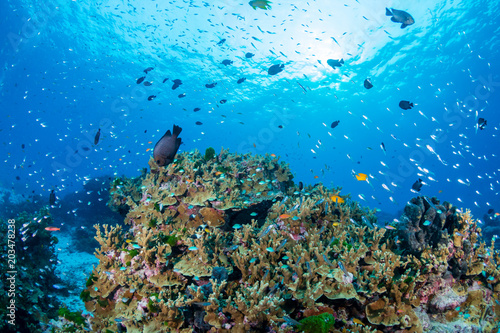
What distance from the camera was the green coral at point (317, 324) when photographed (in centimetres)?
305

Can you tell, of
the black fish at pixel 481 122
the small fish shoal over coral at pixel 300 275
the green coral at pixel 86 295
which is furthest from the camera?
the black fish at pixel 481 122

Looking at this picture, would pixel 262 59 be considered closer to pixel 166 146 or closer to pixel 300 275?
pixel 166 146

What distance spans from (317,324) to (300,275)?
82cm

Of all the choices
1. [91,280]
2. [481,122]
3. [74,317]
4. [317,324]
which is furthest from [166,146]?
[481,122]

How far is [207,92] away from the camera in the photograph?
136 ft

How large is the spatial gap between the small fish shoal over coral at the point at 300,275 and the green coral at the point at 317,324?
1 centimetres

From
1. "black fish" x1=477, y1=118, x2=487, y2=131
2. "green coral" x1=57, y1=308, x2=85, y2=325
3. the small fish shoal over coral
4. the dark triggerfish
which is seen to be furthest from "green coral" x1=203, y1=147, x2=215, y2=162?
"black fish" x1=477, y1=118, x2=487, y2=131

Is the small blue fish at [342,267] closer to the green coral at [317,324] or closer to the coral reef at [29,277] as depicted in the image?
the green coral at [317,324]

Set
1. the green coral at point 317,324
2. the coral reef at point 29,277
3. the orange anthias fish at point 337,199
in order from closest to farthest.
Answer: the green coral at point 317,324 → the coral reef at point 29,277 → the orange anthias fish at point 337,199

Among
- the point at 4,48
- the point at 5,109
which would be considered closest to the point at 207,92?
the point at 4,48

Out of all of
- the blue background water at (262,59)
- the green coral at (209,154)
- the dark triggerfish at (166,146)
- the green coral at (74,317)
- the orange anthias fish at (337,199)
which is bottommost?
the green coral at (74,317)

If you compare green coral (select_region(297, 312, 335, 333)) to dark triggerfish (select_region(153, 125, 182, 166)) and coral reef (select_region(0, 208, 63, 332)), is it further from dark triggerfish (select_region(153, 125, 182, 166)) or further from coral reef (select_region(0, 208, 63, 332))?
coral reef (select_region(0, 208, 63, 332))

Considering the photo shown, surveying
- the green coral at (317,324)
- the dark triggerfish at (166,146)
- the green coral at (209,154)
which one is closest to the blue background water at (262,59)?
the green coral at (209,154)

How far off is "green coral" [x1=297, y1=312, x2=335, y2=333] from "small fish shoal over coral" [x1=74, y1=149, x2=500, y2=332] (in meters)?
0.01
